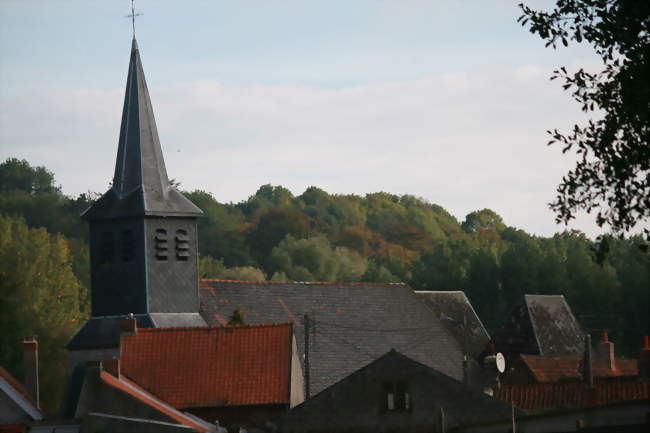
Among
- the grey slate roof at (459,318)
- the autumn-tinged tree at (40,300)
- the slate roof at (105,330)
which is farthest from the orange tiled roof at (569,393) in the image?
the autumn-tinged tree at (40,300)

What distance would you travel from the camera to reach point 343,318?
189 ft

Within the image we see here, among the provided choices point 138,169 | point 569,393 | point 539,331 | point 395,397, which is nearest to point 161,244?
point 138,169

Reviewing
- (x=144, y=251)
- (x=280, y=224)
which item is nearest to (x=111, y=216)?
(x=144, y=251)

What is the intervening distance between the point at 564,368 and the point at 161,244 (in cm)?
1679

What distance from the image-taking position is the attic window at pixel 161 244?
50.3 metres

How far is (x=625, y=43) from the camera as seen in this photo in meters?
25.0

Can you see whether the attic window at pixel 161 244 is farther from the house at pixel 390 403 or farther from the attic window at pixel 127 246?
the house at pixel 390 403

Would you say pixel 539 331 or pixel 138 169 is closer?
pixel 138 169

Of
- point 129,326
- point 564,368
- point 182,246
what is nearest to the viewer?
point 129,326

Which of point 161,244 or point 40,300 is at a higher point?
point 161,244

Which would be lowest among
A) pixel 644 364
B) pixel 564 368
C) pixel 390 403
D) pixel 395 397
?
pixel 564 368

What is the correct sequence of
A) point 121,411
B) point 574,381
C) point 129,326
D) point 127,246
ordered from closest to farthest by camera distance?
point 121,411, point 129,326, point 127,246, point 574,381

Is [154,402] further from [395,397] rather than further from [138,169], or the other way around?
[138,169]

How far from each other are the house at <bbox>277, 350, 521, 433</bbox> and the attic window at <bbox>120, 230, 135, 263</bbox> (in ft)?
37.1
